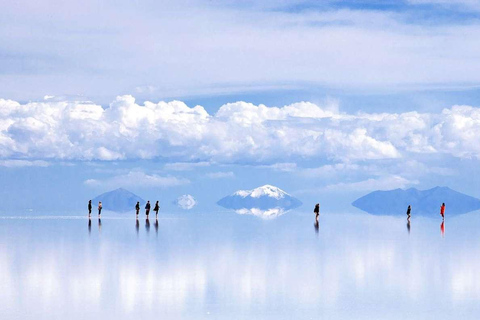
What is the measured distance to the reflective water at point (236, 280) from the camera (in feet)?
65.9

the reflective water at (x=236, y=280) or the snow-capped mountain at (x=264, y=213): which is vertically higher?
the snow-capped mountain at (x=264, y=213)

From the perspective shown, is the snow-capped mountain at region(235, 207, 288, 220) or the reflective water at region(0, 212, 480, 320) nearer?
the reflective water at region(0, 212, 480, 320)

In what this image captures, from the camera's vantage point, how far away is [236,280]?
25266 millimetres

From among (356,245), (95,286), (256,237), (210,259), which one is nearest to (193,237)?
(256,237)

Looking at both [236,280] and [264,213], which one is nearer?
[236,280]

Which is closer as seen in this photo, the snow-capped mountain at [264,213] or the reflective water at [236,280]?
the reflective water at [236,280]

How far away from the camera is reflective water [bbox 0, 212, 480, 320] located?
20.1m

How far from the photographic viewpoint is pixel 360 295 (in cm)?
2255

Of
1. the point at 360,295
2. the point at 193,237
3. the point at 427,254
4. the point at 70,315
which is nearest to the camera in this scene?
the point at 70,315

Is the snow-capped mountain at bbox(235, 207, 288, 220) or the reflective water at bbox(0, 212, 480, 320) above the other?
the snow-capped mountain at bbox(235, 207, 288, 220)

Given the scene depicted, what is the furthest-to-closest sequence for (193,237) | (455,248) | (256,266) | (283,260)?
(193,237)
(455,248)
(283,260)
(256,266)

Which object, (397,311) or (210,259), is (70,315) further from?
(210,259)

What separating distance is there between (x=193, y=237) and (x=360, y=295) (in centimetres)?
2438

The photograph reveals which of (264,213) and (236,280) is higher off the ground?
(264,213)
